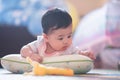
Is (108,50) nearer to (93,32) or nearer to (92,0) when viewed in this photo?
(93,32)

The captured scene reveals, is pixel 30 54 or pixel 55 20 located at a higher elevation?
pixel 55 20

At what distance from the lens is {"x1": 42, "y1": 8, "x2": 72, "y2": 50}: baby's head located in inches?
55.3

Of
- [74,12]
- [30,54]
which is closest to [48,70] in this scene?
[30,54]

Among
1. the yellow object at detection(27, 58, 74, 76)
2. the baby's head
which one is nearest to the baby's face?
the baby's head

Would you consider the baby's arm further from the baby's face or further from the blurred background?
the blurred background

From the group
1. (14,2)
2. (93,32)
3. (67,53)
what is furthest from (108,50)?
(67,53)

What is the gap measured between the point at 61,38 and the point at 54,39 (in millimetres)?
38

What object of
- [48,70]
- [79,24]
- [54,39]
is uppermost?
[79,24]

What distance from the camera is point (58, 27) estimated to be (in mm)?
1403

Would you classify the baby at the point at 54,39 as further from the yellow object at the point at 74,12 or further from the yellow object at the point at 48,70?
the yellow object at the point at 74,12

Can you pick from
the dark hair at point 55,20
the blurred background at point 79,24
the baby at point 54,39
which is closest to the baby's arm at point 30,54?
the baby at point 54,39

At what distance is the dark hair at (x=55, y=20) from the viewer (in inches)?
55.3

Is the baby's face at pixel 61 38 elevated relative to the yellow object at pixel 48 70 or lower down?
elevated

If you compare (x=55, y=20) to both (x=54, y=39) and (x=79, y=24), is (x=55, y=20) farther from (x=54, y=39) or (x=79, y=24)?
(x=79, y=24)
